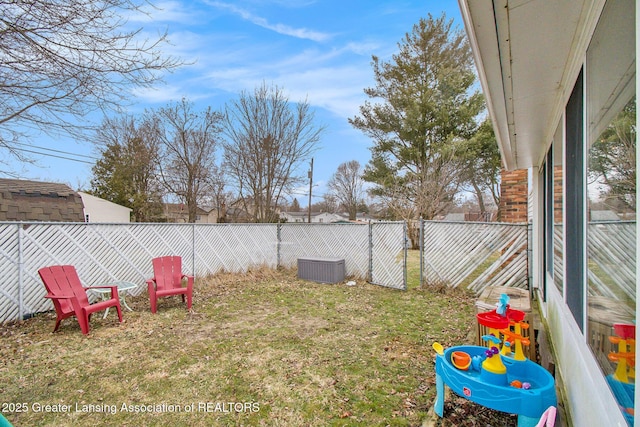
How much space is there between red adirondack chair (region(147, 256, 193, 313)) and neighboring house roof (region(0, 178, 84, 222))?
4.23 m

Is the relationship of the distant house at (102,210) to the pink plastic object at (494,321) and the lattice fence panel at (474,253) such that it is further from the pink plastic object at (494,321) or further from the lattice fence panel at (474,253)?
the pink plastic object at (494,321)

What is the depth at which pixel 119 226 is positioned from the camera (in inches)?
232

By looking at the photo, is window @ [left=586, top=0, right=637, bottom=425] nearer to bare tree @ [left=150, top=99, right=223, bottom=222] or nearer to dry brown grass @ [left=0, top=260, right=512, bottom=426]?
dry brown grass @ [left=0, top=260, right=512, bottom=426]

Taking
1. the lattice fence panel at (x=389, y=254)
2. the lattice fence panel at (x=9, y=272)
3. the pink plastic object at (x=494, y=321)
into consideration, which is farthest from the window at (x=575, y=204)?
the lattice fence panel at (x=9, y=272)

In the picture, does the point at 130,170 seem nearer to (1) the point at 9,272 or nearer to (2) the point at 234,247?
(2) the point at 234,247

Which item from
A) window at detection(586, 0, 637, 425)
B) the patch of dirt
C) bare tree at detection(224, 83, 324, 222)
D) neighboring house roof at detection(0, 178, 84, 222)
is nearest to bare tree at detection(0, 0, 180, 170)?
window at detection(586, 0, 637, 425)

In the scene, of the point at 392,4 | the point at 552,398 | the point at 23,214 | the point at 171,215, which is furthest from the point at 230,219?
the point at 552,398

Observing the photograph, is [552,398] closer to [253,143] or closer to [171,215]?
[253,143]

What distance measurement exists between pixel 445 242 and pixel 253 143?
763cm

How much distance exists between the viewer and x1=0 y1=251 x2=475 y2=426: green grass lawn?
2.41 metres

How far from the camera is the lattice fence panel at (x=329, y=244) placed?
7598 millimetres

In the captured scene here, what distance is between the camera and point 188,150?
1317cm

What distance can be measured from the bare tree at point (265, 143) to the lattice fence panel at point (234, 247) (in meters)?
2.68

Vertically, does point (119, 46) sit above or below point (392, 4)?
below
